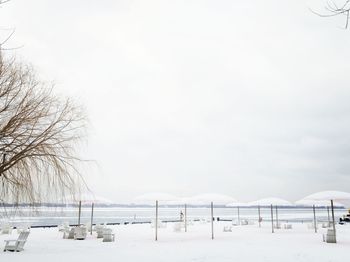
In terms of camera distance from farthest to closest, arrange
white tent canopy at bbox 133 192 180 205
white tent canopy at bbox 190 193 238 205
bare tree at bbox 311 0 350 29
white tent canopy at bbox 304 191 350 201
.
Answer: white tent canopy at bbox 190 193 238 205, white tent canopy at bbox 133 192 180 205, white tent canopy at bbox 304 191 350 201, bare tree at bbox 311 0 350 29

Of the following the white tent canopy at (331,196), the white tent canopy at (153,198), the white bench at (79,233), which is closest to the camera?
the white bench at (79,233)

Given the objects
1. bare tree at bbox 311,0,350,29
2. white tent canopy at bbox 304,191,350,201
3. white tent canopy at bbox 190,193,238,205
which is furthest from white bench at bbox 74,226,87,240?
bare tree at bbox 311,0,350,29

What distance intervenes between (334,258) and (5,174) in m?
9.74

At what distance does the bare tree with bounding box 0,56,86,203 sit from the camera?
7316mm

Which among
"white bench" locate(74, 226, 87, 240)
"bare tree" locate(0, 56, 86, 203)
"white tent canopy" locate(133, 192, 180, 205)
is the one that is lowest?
"white bench" locate(74, 226, 87, 240)

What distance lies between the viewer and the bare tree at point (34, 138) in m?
7.32

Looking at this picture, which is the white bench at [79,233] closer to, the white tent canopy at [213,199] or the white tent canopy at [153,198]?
the white tent canopy at [153,198]

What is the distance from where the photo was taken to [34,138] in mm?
7793

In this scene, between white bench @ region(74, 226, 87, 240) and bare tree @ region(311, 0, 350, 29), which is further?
white bench @ region(74, 226, 87, 240)

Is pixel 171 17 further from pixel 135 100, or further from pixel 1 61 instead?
pixel 135 100

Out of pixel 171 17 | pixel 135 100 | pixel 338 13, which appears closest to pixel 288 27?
pixel 171 17

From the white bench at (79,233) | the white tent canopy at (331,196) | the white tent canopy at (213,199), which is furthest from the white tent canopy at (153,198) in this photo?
the white tent canopy at (331,196)

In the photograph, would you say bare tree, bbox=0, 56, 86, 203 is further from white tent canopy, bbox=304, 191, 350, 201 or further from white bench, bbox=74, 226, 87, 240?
white tent canopy, bbox=304, 191, 350, 201

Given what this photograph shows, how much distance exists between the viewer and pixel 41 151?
841 centimetres
